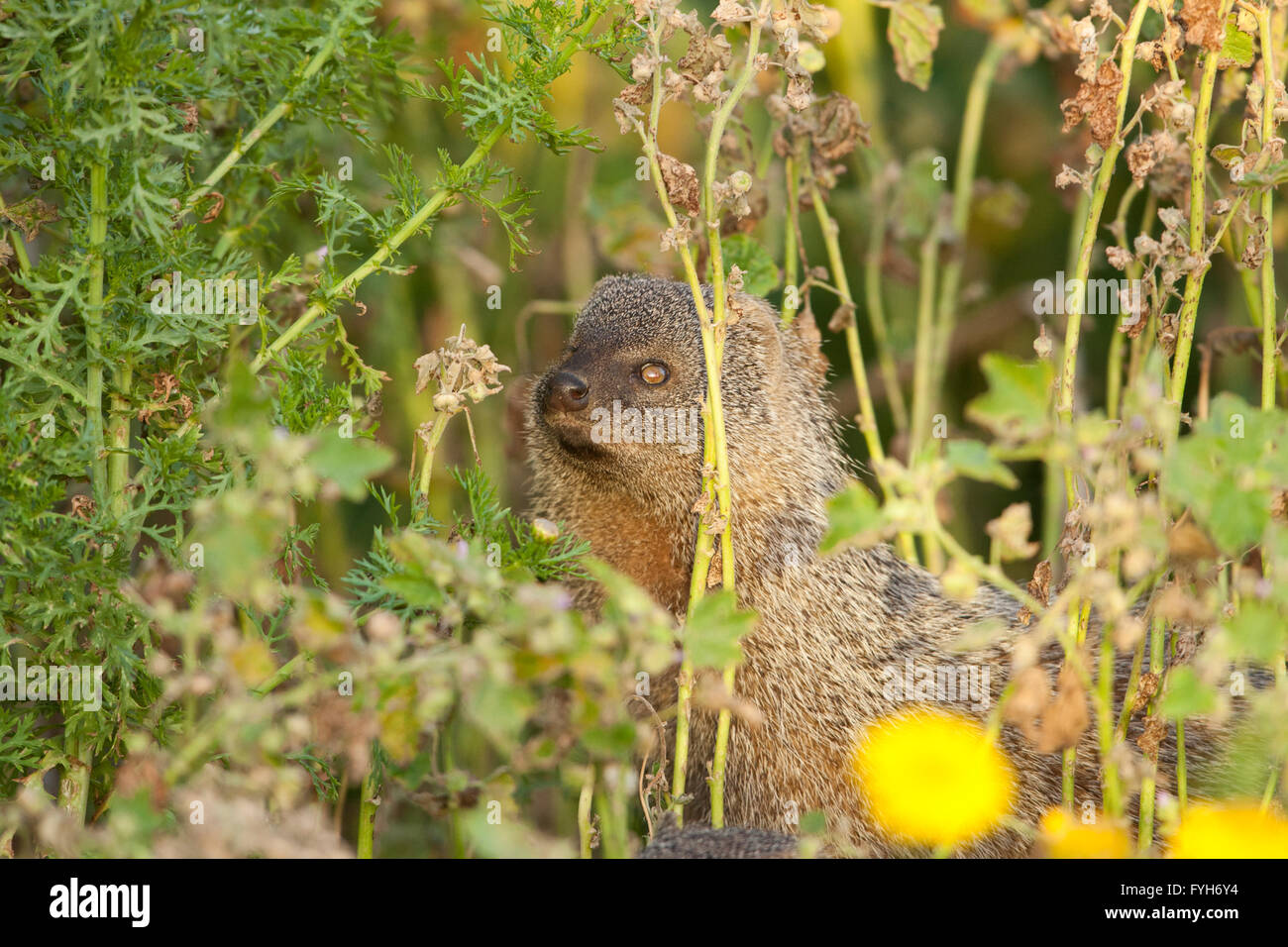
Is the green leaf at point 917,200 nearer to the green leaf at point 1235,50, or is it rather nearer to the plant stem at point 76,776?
the green leaf at point 1235,50

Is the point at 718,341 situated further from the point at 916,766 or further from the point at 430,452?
the point at 916,766

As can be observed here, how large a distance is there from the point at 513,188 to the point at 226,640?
1092 mm

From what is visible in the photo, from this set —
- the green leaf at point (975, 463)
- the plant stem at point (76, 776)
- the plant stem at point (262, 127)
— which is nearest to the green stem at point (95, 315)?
the plant stem at point (262, 127)

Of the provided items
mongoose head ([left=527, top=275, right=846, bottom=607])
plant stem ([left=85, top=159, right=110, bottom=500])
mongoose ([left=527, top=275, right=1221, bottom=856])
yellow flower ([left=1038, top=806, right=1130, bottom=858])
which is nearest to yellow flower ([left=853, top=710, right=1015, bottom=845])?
mongoose ([left=527, top=275, right=1221, bottom=856])

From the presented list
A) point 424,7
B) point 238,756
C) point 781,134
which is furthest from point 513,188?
point 424,7

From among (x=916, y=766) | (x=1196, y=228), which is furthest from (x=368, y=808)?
(x=1196, y=228)

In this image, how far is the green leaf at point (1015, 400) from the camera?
150cm

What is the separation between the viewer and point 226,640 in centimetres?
144

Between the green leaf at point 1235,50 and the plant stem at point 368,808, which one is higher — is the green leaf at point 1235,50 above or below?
above

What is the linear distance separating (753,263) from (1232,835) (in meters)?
1.66

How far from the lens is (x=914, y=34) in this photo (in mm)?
2713

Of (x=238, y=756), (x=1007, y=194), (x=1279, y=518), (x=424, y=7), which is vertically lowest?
(x=238, y=756)

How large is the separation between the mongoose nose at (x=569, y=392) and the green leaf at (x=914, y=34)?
960mm
